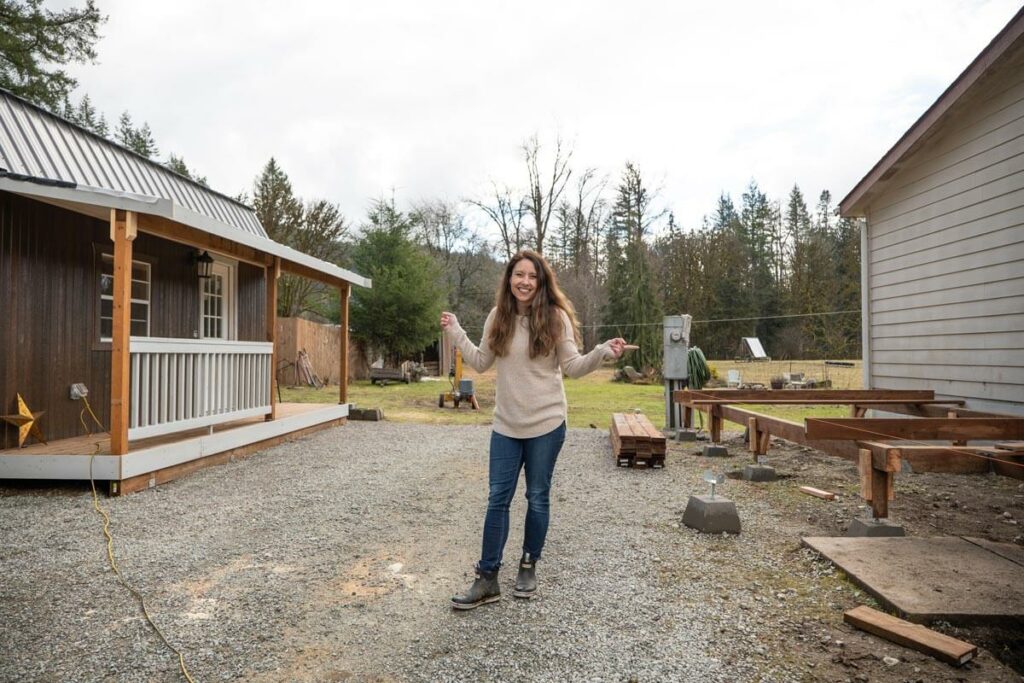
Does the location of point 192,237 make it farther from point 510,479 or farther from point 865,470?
point 865,470

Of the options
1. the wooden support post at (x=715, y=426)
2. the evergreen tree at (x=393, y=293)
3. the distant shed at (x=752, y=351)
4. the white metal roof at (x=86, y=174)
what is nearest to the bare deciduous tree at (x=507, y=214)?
the evergreen tree at (x=393, y=293)

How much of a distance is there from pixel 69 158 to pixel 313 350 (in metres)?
11.9

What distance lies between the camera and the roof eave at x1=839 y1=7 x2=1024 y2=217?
17.6 ft

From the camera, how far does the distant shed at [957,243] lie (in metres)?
5.69

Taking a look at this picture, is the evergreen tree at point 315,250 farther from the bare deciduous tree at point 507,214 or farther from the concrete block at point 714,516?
the concrete block at point 714,516

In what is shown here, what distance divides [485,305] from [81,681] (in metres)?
29.0

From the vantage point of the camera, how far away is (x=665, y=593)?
293cm

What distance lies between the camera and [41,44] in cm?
1486

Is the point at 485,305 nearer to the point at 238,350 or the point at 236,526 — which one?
the point at 238,350

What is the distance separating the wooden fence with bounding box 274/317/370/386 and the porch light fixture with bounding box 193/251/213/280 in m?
7.94

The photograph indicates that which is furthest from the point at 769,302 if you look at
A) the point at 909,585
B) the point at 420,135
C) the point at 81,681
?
the point at 81,681

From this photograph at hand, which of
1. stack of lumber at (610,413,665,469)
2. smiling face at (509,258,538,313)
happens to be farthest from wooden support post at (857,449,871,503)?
stack of lumber at (610,413,665,469)

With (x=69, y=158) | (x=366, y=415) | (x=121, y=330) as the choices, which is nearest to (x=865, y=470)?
(x=121, y=330)

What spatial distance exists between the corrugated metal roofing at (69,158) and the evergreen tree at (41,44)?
10.3 meters
